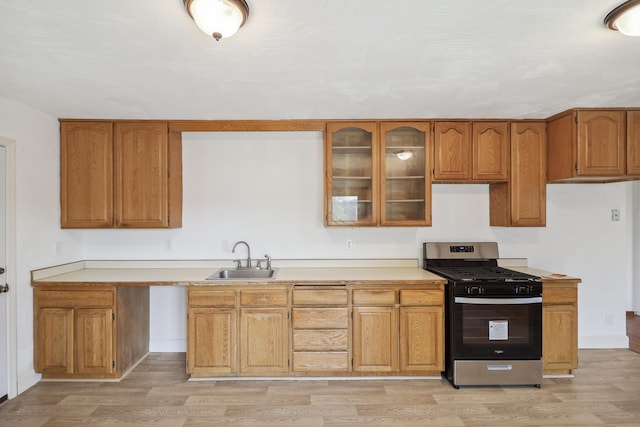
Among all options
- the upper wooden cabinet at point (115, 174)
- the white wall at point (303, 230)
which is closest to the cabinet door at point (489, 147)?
the white wall at point (303, 230)

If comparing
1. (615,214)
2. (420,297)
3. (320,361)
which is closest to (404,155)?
(420,297)

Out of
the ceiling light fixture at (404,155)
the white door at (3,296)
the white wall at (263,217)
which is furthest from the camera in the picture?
the white wall at (263,217)

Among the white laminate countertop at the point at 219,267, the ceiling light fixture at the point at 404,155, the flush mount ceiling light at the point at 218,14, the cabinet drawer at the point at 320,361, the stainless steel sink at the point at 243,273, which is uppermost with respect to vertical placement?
the flush mount ceiling light at the point at 218,14

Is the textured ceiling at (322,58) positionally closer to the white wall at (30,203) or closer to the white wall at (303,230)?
the white wall at (30,203)

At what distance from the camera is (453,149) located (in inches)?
133

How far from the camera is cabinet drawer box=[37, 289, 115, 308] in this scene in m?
2.96

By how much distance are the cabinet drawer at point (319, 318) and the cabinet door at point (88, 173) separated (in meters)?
1.97

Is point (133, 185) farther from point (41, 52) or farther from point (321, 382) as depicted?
point (321, 382)

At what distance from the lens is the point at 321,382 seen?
3.02 m

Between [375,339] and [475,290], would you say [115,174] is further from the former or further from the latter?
[475,290]

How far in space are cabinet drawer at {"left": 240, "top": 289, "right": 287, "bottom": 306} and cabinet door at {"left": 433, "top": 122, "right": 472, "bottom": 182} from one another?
1.80 meters

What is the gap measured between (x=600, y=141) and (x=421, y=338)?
2.26 m

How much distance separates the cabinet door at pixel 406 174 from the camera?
3.38 metres

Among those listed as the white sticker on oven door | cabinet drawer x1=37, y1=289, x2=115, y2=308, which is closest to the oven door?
the white sticker on oven door
